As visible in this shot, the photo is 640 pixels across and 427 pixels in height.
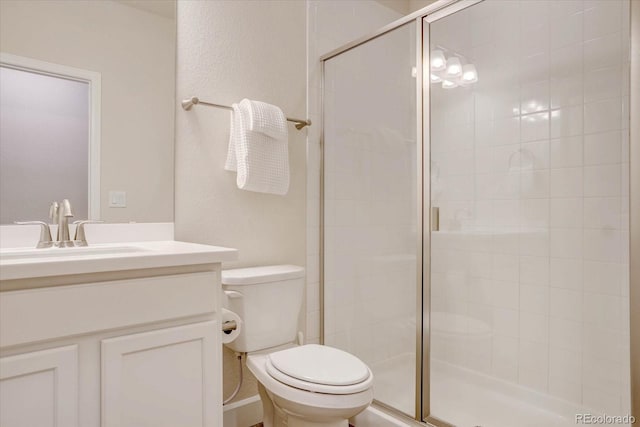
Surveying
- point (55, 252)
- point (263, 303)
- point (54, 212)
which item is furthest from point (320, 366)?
point (54, 212)

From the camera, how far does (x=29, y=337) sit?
939mm

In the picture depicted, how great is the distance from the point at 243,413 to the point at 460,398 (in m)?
1.01

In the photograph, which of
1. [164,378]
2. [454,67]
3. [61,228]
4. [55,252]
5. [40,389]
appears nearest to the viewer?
[40,389]

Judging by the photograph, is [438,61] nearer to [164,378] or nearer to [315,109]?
[315,109]

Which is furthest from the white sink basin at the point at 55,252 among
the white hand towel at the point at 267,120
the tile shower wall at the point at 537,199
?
the tile shower wall at the point at 537,199

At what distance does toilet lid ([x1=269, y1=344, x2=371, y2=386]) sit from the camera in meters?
1.35

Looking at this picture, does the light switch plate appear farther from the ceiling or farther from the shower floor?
the shower floor

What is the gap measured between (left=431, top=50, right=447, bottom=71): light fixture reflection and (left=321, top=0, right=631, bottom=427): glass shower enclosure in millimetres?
10

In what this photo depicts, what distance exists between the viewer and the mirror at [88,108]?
1.37m

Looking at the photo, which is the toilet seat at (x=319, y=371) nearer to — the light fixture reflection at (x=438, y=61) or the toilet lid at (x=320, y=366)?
the toilet lid at (x=320, y=366)

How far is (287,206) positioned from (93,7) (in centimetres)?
112

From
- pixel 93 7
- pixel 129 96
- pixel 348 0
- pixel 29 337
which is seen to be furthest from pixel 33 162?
pixel 348 0

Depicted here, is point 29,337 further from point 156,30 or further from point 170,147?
point 156,30

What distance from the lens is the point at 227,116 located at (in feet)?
6.06
